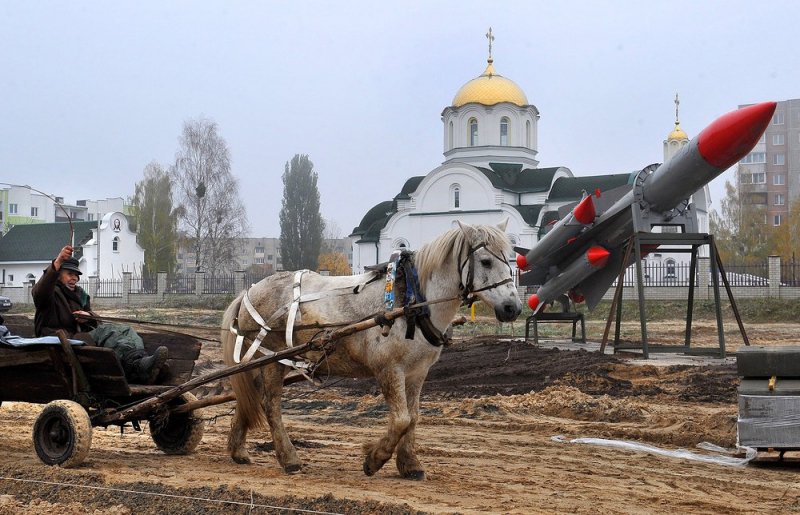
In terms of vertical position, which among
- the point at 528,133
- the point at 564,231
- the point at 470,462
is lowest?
the point at 470,462

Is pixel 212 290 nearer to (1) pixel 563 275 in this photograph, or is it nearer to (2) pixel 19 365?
(1) pixel 563 275

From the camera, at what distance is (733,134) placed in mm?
15930

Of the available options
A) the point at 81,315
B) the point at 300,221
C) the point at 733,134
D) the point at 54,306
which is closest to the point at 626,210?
the point at 733,134

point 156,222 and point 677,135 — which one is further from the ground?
point 677,135

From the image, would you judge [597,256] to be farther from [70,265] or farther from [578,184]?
[578,184]

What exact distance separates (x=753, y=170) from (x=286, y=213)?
52666mm

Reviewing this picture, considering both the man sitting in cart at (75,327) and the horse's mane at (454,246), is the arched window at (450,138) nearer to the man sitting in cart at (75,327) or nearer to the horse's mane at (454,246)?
the man sitting in cart at (75,327)

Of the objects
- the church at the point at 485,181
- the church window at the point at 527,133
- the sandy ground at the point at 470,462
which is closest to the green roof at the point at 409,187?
the church at the point at 485,181

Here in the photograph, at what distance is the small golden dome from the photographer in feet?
207

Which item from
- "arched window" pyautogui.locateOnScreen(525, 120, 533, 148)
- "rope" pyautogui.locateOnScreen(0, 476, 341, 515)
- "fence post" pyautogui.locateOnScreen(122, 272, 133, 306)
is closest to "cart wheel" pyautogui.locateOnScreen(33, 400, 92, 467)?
"rope" pyautogui.locateOnScreen(0, 476, 341, 515)

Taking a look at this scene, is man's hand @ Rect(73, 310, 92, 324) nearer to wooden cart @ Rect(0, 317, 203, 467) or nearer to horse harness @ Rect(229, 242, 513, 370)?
wooden cart @ Rect(0, 317, 203, 467)

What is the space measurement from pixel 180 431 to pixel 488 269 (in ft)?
12.4

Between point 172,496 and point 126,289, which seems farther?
point 126,289

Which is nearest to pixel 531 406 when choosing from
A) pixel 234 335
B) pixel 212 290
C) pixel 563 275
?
pixel 234 335
